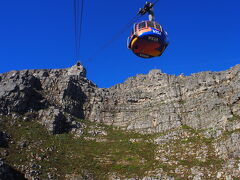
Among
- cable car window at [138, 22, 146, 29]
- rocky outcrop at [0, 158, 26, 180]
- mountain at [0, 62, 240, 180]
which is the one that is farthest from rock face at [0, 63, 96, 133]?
cable car window at [138, 22, 146, 29]

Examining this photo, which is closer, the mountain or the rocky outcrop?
the rocky outcrop

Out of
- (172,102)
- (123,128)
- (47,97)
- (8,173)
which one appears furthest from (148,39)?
(47,97)

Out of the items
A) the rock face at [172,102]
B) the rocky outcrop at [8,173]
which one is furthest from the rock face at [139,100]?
the rocky outcrop at [8,173]

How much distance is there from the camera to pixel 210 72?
10150 cm

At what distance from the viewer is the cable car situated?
23.5 meters

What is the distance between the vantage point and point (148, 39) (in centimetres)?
2380

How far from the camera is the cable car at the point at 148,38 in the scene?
23523 millimetres

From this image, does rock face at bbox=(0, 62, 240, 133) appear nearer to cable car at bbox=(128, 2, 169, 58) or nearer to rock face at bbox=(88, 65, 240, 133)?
rock face at bbox=(88, 65, 240, 133)

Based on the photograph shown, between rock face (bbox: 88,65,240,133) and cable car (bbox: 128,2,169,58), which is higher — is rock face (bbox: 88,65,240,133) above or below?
above

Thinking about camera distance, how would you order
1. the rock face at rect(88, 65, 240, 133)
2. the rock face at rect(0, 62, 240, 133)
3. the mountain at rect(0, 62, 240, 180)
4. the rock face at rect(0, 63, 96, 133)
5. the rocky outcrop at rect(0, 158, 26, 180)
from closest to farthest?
the rocky outcrop at rect(0, 158, 26, 180) < the mountain at rect(0, 62, 240, 180) < the rock face at rect(0, 63, 96, 133) < the rock face at rect(0, 62, 240, 133) < the rock face at rect(88, 65, 240, 133)

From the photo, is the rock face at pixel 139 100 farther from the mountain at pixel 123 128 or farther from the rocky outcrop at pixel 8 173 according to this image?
the rocky outcrop at pixel 8 173

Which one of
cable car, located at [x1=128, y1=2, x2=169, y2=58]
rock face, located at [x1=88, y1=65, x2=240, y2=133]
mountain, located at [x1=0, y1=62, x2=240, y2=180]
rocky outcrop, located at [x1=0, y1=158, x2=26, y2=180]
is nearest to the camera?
cable car, located at [x1=128, y1=2, x2=169, y2=58]

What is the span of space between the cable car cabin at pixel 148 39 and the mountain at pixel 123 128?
36037 millimetres

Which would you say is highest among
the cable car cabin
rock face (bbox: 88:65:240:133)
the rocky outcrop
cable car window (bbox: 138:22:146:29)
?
rock face (bbox: 88:65:240:133)
